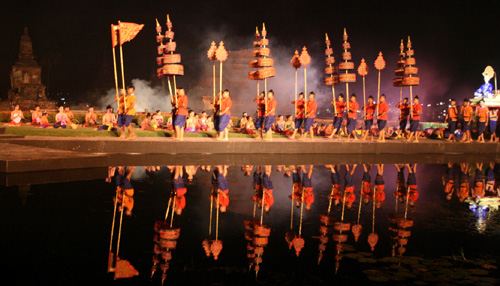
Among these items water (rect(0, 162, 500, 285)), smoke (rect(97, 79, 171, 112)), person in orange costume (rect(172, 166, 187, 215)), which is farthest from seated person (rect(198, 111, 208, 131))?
smoke (rect(97, 79, 171, 112))

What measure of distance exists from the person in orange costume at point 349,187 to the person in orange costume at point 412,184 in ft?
2.67

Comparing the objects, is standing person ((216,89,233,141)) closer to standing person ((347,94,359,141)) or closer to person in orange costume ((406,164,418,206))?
standing person ((347,94,359,141))

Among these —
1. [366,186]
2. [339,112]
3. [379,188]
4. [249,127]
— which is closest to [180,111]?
[249,127]

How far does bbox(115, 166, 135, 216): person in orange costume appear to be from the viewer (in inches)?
235

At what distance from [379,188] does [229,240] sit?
4.07 metres

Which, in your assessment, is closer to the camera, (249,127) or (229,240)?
(229,240)

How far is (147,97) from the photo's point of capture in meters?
32.1

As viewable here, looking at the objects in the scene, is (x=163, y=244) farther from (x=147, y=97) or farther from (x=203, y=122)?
A: (x=147, y=97)

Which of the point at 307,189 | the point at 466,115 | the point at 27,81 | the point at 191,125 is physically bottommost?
the point at 307,189

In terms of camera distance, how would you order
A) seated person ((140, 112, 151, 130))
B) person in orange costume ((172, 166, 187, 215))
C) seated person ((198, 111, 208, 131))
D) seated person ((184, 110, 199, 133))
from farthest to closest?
seated person ((198, 111, 208, 131)) → seated person ((140, 112, 151, 130)) → seated person ((184, 110, 199, 133)) → person in orange costume ((172, 166, 187, 215))

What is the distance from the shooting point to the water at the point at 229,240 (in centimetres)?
371

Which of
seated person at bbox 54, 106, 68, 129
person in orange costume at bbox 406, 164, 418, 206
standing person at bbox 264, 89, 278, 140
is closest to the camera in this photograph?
person in orange costume at bbox 406, 164, 418, 206

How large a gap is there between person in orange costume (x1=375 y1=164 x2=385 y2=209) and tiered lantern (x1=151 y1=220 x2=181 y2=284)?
9.49 feet

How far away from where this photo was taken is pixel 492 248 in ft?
15.3
